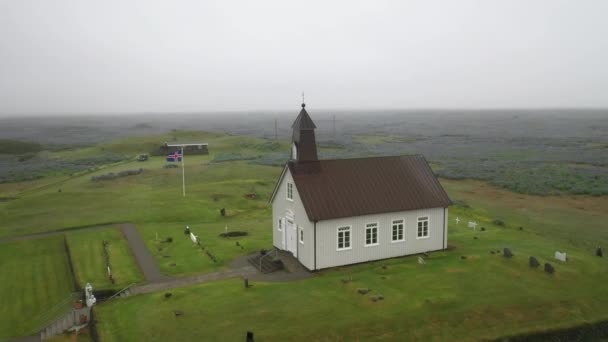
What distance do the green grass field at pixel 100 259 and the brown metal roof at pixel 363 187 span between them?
12.3 meters

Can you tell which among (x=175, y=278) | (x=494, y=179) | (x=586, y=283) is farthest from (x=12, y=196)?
(x=494, y=179)

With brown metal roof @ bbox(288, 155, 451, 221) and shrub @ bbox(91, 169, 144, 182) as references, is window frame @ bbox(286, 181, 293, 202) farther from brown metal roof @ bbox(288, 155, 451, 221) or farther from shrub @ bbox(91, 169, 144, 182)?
shrub @ bbox(91, 169, 144, 182)

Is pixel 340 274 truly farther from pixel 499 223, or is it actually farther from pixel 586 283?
pixel 499 223

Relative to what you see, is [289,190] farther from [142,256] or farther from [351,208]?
[142,256]

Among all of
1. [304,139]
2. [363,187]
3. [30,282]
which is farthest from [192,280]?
[363,187]

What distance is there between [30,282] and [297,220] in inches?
736

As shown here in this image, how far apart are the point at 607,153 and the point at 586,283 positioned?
90.7 meters

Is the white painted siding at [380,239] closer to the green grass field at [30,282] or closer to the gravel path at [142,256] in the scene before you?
the gravel path at [142,256]

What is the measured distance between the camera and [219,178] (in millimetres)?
68625

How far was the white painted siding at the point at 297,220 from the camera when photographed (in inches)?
1122

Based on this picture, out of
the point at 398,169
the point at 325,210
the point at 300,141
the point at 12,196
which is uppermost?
the point at 300,141

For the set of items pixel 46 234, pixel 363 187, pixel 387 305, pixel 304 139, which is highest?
pixel 304 139

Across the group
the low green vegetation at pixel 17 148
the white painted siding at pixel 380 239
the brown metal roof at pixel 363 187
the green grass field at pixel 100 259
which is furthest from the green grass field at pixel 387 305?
the low green vegetation at pixel 17 148

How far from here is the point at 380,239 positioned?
30047 millimetres
